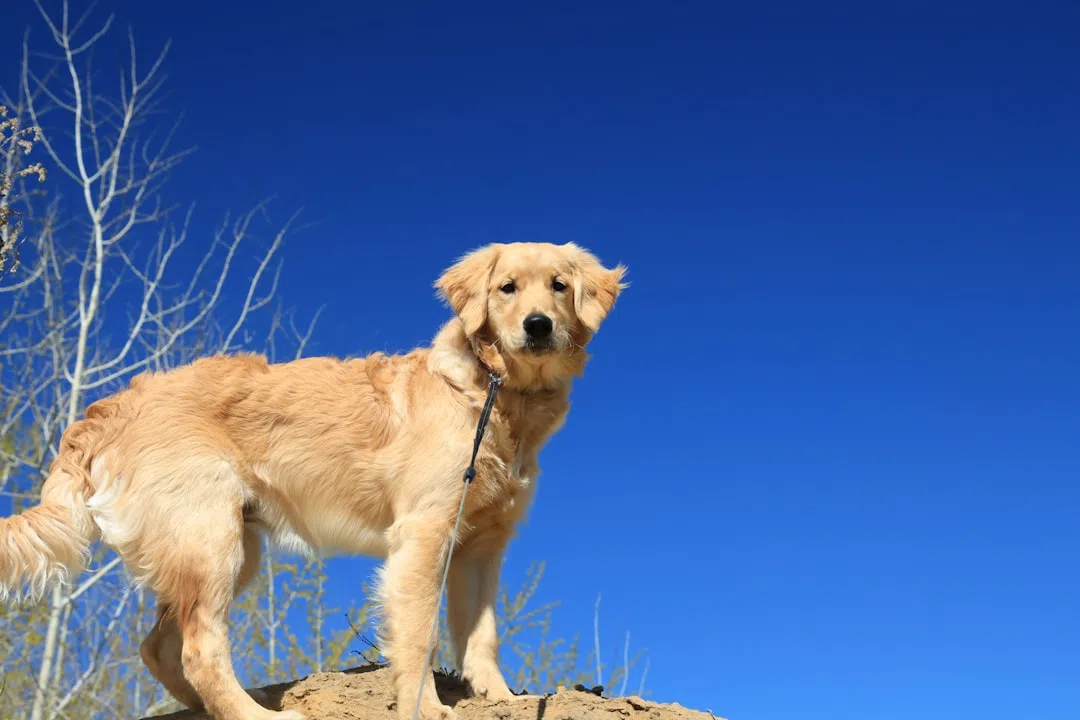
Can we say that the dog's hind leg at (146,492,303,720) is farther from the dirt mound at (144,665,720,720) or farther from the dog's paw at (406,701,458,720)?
the dog's paw at (406,701,458,720)

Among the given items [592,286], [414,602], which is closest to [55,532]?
[414,602]

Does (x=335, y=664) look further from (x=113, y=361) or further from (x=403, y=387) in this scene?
(x=403, y=387)

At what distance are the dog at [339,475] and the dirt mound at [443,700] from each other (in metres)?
0.19

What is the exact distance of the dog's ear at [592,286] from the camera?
618 cm

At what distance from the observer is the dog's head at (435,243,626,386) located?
5777mm

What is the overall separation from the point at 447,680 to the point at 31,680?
7.65 meters

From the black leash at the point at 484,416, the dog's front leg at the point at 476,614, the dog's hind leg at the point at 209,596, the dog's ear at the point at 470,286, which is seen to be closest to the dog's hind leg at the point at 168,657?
the dog's hind leg at the point at 209,596

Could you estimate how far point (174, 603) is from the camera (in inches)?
224

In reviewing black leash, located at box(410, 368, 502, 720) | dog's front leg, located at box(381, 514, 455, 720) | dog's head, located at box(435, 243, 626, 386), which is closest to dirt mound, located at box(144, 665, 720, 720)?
dog's front leg, located at box(381, 514, 455, 720)

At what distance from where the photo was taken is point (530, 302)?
5.86 meters

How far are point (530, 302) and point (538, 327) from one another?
0.20 m

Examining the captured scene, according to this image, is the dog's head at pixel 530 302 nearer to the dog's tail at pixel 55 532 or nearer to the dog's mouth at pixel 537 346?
the dog's mouth at pixel 537 346

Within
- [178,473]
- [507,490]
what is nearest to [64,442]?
[178,473]

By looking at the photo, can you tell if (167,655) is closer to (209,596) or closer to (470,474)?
(209,596)
